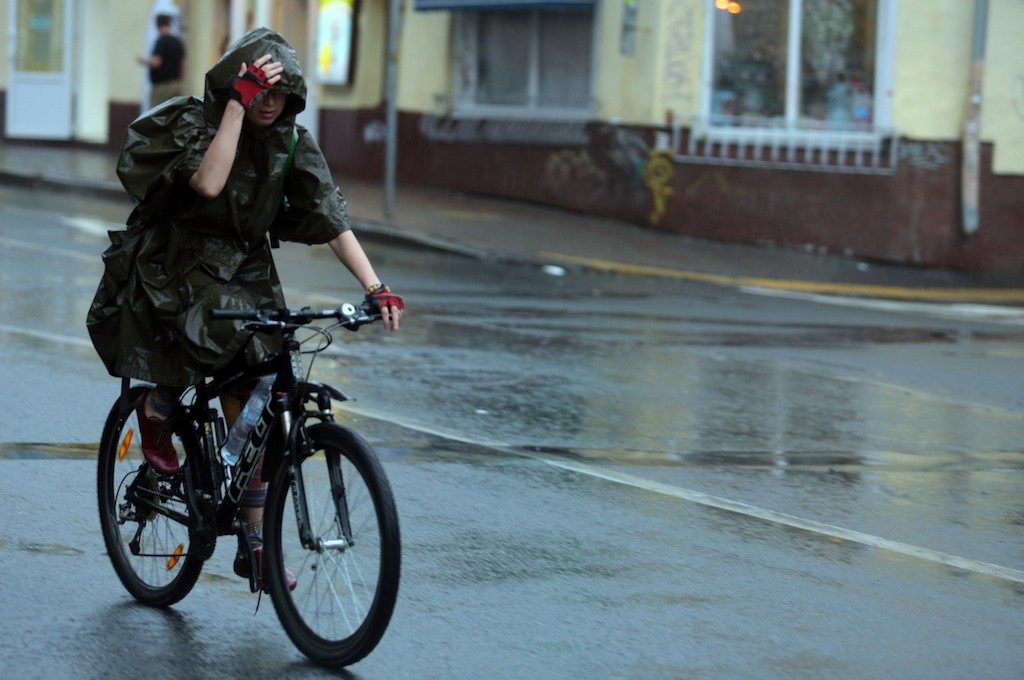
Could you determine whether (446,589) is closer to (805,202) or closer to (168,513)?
(168,513)

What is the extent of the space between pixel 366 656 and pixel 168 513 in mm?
945

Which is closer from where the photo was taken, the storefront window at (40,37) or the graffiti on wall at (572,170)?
the graffiti on wall at (572,170)

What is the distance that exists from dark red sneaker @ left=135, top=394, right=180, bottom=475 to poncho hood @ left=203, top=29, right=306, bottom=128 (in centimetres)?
103

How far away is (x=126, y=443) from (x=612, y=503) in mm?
2198

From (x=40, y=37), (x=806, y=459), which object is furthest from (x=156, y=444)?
(x=40, y=37)

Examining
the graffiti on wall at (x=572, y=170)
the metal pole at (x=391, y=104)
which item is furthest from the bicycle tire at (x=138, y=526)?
the graffiti on wall at (x=572, y=170)

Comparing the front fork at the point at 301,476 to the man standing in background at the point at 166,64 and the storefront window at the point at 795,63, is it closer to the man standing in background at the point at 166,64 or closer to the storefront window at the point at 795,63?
the storefront window at the point at 795,63

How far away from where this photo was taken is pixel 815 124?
1881 centimetres

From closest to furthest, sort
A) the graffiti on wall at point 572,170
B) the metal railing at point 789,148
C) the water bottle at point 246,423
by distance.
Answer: the water bottle at point 246,423
the metal railing at point 789,148
the graffiti on wall at point 572,170

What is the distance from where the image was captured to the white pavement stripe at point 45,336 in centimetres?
1020

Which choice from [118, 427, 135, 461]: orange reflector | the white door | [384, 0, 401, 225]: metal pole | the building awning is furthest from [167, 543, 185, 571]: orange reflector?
the white door

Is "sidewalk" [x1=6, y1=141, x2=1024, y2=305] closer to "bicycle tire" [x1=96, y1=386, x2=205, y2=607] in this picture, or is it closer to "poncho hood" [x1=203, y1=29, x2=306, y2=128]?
"bicycle tire" [x1=96, y1=386, x2=205, y2=607]

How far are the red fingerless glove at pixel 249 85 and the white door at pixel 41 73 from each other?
76.5ft

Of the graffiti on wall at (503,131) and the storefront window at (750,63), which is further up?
the storefront window at (750,63)
